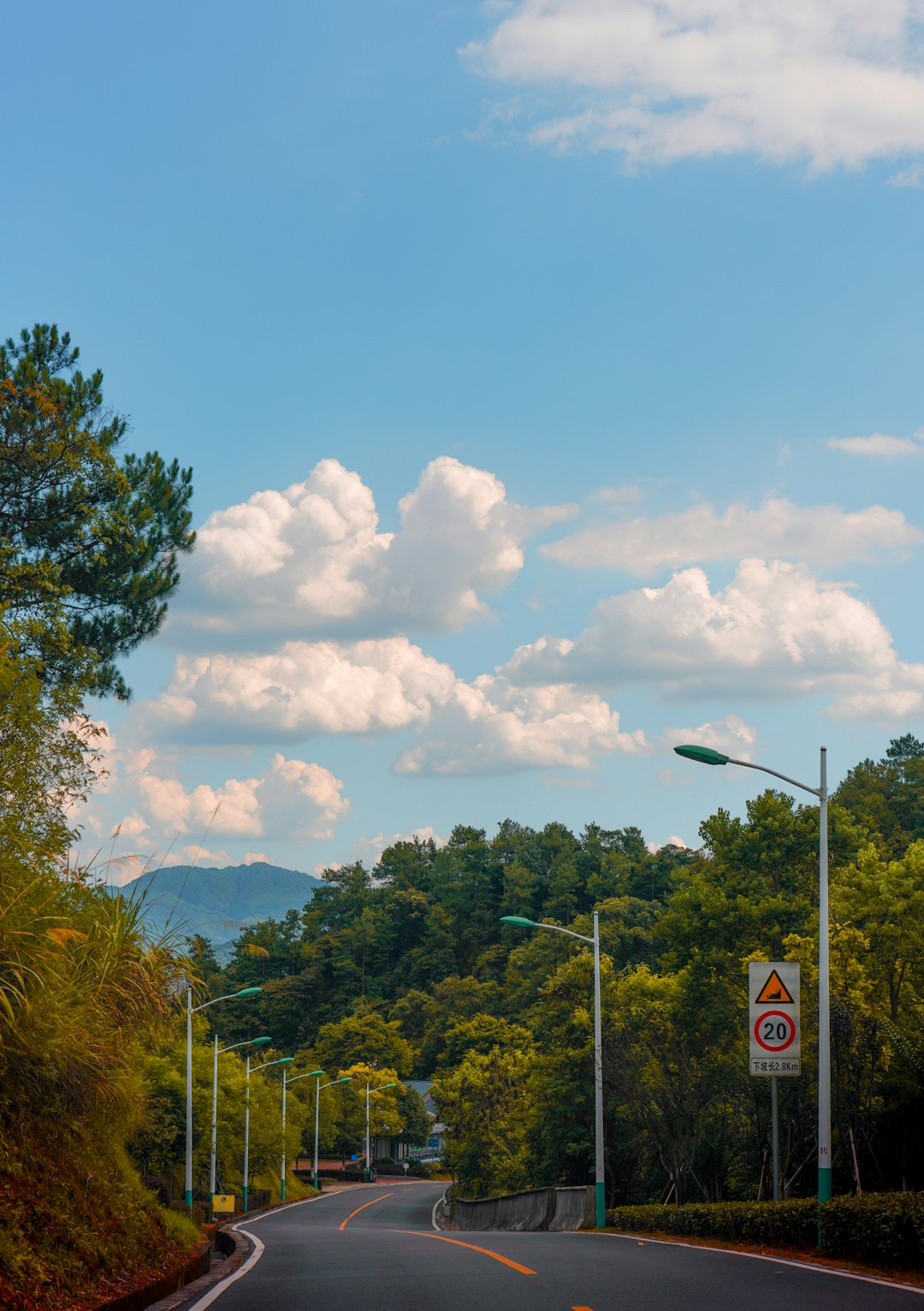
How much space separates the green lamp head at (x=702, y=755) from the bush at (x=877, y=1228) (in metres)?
5.76

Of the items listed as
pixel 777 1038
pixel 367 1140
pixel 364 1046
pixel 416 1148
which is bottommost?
pixel 416 1148

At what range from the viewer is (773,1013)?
60.1 feet

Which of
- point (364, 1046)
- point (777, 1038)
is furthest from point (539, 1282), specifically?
point (364, 1046)

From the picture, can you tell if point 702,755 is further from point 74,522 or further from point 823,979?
point 74,522

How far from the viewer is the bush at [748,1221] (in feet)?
55.6

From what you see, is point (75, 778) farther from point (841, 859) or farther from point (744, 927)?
point (841, 859)

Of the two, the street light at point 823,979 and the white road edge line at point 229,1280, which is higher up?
the street light at point 823,979

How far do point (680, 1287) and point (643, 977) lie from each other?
3581 cm

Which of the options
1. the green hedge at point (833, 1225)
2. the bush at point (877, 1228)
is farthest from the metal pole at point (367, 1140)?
the bush at point (877, 1228)

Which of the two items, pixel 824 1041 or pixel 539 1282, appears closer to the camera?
pixel 539 1282

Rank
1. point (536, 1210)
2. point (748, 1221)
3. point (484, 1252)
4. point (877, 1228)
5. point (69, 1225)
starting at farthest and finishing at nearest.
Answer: point (536, 1210) → point (748, 1221) → point (484, 1252) → point (877, 1228) → point (69, 1225)

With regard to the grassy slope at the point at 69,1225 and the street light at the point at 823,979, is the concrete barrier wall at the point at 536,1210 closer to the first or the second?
the street light at the point at 823,979

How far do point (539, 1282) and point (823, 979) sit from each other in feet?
20.8

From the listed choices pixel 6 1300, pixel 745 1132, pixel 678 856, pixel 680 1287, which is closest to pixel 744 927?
pixel 745 1132
